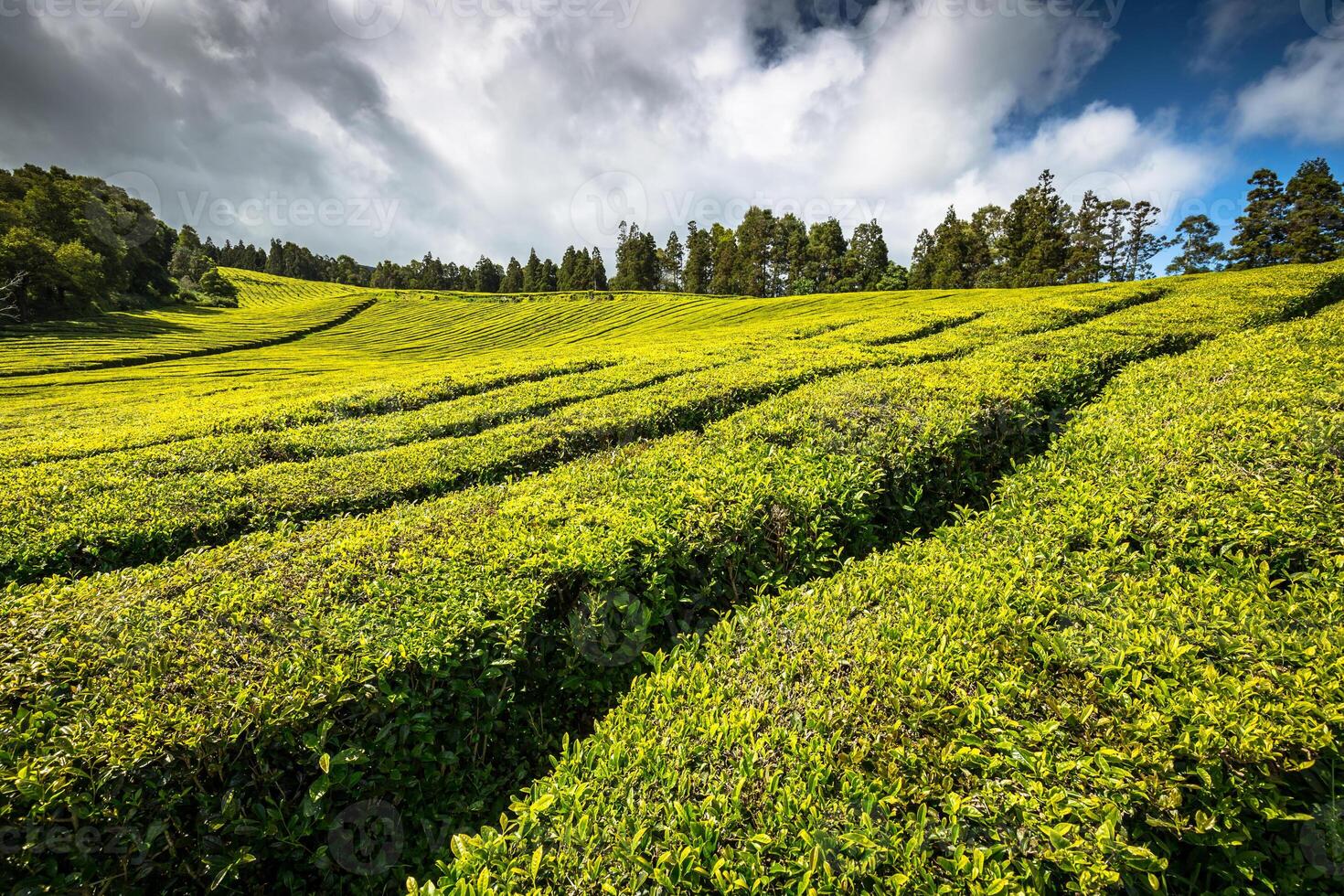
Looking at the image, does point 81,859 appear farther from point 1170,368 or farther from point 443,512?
point 1170,368

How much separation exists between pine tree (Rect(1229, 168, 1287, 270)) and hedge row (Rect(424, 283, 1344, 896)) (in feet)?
229

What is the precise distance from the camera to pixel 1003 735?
264cm

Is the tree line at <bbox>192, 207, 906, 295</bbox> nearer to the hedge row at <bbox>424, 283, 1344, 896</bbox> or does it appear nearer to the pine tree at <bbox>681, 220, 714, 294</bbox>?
the pine tree at <bbox>681, 220, 714, 294</bbox>

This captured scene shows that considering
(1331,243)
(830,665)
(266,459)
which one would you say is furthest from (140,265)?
(1331,243)

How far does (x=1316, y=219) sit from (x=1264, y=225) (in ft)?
12.2

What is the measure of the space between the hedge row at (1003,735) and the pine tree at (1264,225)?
6992cm

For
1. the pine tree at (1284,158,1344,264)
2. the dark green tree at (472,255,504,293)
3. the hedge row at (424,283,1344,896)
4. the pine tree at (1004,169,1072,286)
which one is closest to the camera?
the hedge row at (424,283,1344,896)

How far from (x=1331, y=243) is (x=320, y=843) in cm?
7678

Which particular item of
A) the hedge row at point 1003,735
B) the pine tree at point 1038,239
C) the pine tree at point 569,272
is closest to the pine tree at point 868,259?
the pine tree at point 1038,239

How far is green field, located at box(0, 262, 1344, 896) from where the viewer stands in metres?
2.34

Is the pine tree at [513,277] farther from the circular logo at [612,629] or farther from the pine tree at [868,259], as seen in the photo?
the circular logo at [612,629]

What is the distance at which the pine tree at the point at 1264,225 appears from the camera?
159 feet

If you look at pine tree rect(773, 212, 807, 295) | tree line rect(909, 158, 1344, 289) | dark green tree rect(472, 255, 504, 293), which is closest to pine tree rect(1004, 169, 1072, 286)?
tree line rect(909, 158, 1344, 289)

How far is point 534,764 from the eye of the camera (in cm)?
363
